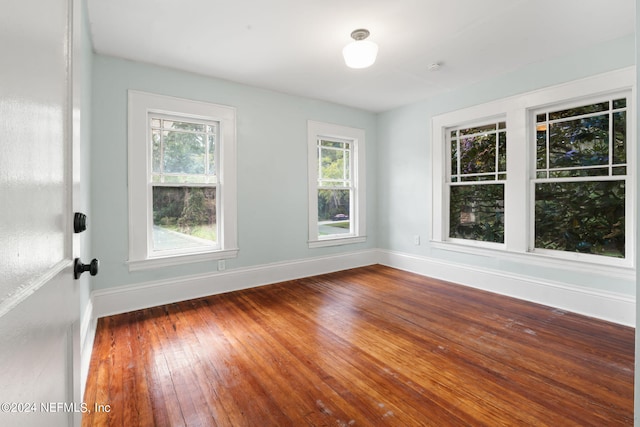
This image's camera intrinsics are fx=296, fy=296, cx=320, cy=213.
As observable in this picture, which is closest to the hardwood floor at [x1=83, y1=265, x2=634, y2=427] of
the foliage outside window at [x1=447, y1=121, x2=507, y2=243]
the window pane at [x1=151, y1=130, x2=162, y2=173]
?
the foliage outside window at [x1=447, y1=121, x2=507, y2=243]

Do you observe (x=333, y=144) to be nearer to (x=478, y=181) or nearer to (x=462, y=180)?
(x=462, y=180)

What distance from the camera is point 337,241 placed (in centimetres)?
465

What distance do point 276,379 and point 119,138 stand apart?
2739 mm

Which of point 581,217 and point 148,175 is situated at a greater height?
point 148,175

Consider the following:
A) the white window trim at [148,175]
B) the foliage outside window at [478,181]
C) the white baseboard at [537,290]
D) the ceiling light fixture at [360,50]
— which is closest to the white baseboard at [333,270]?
the white baseboard at [537,290]

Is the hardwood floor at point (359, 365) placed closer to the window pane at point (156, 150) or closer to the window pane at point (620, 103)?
the window pane at point (156, 150)

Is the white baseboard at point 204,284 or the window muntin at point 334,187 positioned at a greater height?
the window muntin at point 334,187

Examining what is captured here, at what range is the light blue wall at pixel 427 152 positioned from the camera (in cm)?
283

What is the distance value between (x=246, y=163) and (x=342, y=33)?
1874mm

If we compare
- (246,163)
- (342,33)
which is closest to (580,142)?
(342,33)

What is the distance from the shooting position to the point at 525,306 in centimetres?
313

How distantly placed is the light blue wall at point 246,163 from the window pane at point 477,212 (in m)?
1.39

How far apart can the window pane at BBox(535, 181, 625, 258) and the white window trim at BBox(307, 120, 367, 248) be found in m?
2.37

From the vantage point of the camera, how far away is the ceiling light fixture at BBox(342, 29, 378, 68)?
2533mm
